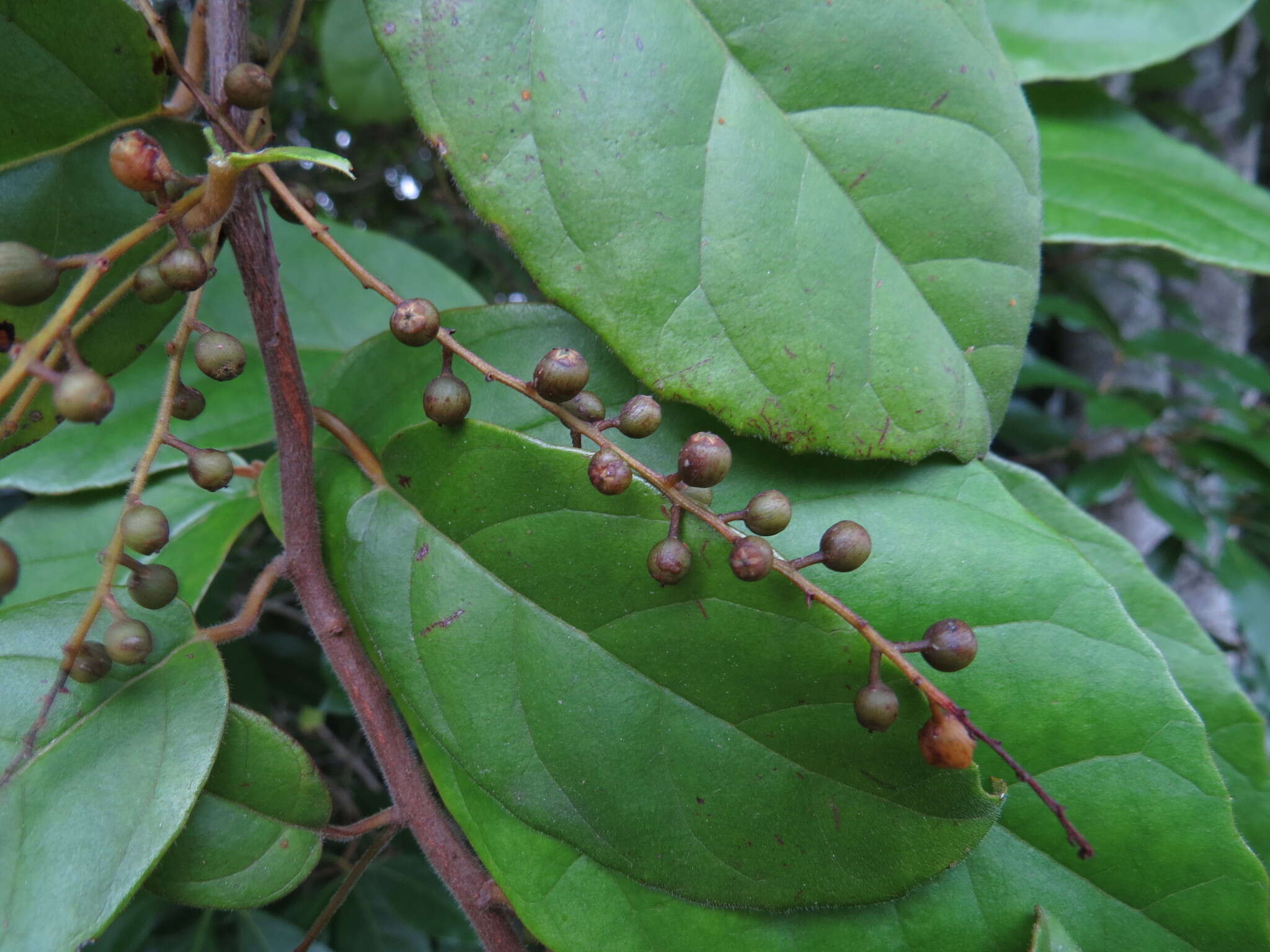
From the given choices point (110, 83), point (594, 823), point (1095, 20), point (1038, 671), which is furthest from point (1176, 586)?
point (110, 83)

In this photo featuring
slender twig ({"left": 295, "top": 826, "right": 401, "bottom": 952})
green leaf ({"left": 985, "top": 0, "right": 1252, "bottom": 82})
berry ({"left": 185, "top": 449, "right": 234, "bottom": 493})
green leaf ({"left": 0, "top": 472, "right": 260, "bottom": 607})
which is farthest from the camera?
Answer: green leaf ({"left": 985, "top": 0, "right": 1252, "bottom": 82})

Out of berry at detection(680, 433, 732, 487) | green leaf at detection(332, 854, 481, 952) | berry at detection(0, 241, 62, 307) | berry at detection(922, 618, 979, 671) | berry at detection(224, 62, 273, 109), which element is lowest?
green leaf at detection(332, 854, 481, 952)

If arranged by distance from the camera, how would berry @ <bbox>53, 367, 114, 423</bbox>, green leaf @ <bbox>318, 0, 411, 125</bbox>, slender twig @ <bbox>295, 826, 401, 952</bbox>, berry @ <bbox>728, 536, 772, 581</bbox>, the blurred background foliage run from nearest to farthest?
1. berry @ <bbox>53, 367, 114, 423</bbox>
2. berry @ <bbox>728, 536, 772, 581</bbox>
3. slender twig @ <bbox>295, 826, 401, 952</bbox>
4. green leaf @ <bbox>318, 0, 411, 125</bbox>
5. the blurred background foliage

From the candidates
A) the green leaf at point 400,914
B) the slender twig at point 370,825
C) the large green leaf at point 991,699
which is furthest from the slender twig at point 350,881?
the green leaf at point 400,914

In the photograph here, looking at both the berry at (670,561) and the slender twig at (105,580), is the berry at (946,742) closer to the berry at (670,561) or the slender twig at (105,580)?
the berry at (670,561)

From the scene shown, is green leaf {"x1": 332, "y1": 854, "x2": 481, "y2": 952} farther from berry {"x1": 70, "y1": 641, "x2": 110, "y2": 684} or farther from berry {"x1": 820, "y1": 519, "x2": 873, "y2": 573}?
berry {"x1": 820, "y1": 519, "x2": 873, "y2": 573}

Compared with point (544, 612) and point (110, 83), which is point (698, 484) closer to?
point (544, 612)

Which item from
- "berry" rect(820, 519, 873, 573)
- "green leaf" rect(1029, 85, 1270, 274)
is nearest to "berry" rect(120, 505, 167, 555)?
"berry" rect(820, 519, 873, 573)
